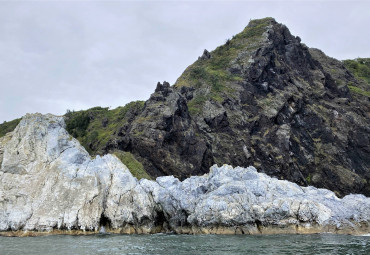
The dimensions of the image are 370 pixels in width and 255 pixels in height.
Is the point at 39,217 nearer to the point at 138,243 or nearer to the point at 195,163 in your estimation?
the point at 138,243

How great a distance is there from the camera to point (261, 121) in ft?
312

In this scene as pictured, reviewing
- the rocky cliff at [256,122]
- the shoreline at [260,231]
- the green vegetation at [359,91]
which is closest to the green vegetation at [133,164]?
the rocky cliff at [256,122]

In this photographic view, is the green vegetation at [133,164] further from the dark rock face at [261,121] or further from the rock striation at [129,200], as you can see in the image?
the rock striation at [129,200]

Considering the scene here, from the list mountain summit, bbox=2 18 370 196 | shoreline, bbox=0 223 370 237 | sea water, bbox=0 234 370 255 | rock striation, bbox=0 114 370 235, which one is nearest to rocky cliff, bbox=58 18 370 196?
mountain summit, bbox=2 18 370 196

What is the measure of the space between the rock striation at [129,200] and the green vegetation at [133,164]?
9271 mm

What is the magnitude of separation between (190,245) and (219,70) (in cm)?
8157

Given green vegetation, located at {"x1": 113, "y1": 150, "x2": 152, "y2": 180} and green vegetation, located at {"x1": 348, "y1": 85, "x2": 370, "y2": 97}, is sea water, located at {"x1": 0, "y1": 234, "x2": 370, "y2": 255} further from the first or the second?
green vegetation, located at {"x1": 348, "y1": 85, "x2": 370, "y2": 97}

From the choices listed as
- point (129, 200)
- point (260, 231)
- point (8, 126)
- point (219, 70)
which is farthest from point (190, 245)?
point (8, 126)

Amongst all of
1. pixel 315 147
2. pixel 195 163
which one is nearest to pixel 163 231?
pixel 195 163

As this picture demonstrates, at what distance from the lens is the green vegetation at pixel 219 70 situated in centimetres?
9875

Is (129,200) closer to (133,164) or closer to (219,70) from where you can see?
(133,164)

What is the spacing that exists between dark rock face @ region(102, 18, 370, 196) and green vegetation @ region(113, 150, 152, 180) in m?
4.10

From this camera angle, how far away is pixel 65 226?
1812 inches

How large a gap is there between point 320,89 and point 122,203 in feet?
277
